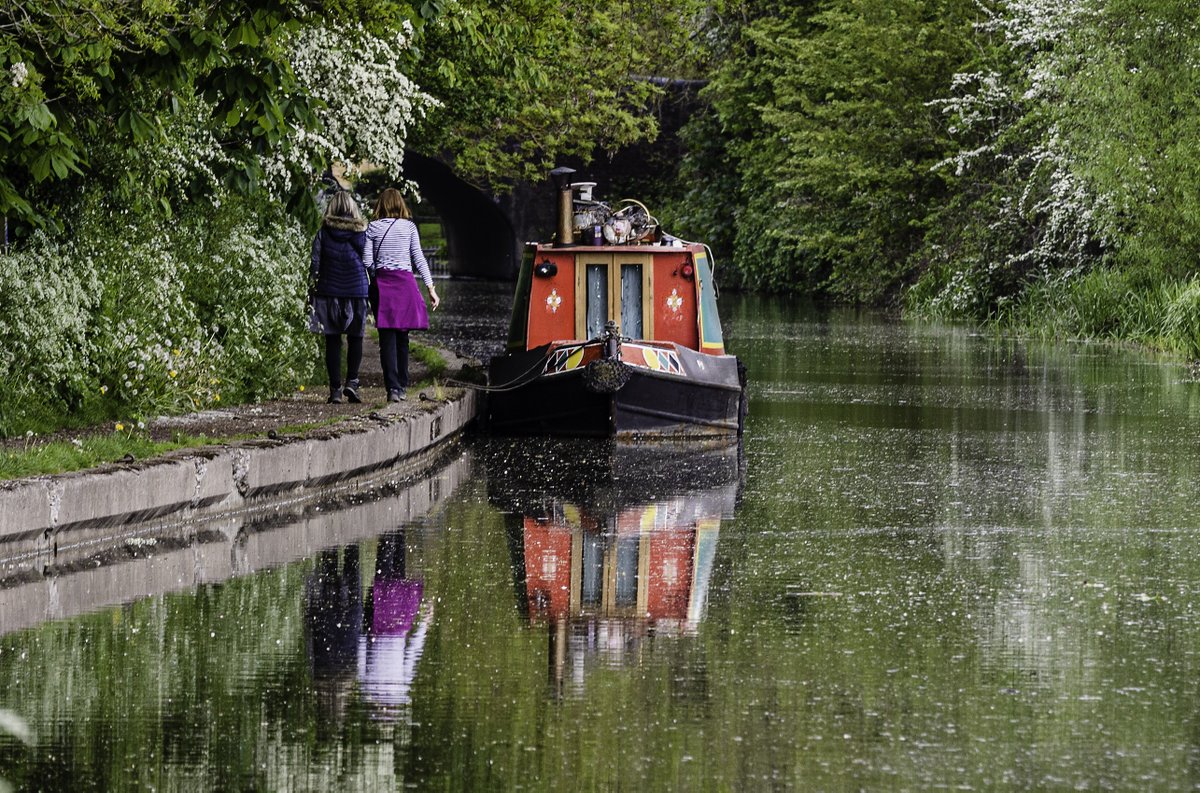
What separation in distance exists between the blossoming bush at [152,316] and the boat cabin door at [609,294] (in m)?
2.29

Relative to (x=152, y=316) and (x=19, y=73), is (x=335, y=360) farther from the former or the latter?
(x=19, y=73)

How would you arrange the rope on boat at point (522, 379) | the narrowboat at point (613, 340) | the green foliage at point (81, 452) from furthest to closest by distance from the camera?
the rope on boat at point (522, 379)
the narrowboat at point (613, 340)
the green foliage at point (81, 452)

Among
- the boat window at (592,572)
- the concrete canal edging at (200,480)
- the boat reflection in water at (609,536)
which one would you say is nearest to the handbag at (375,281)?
the boat reflection in water at (609,536)

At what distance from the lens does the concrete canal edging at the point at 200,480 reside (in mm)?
9266

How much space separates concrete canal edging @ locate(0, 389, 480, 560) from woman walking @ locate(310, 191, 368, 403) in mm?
1355

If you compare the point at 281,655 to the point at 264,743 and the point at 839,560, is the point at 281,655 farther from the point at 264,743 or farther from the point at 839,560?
the point at 839,560

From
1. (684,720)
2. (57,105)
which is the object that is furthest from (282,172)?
(684,720)

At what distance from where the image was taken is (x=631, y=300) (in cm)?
1758

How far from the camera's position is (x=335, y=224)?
50.4ft

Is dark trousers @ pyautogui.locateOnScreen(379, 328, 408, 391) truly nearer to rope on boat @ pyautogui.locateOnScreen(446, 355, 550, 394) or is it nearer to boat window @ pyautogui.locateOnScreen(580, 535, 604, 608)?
rope on boat @ pyautogui.locateOnScreen(446, 355, 550, 394)

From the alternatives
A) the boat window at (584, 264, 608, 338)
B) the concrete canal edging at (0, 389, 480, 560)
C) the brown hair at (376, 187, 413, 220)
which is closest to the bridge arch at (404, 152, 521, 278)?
the boat window at (584, 264, 608, 338)

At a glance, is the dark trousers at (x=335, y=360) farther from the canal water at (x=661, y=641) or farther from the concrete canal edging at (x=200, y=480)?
the canal water at (x=661, y=641)

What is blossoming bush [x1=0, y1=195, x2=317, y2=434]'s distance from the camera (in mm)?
12820

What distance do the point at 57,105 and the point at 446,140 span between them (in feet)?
50.4
